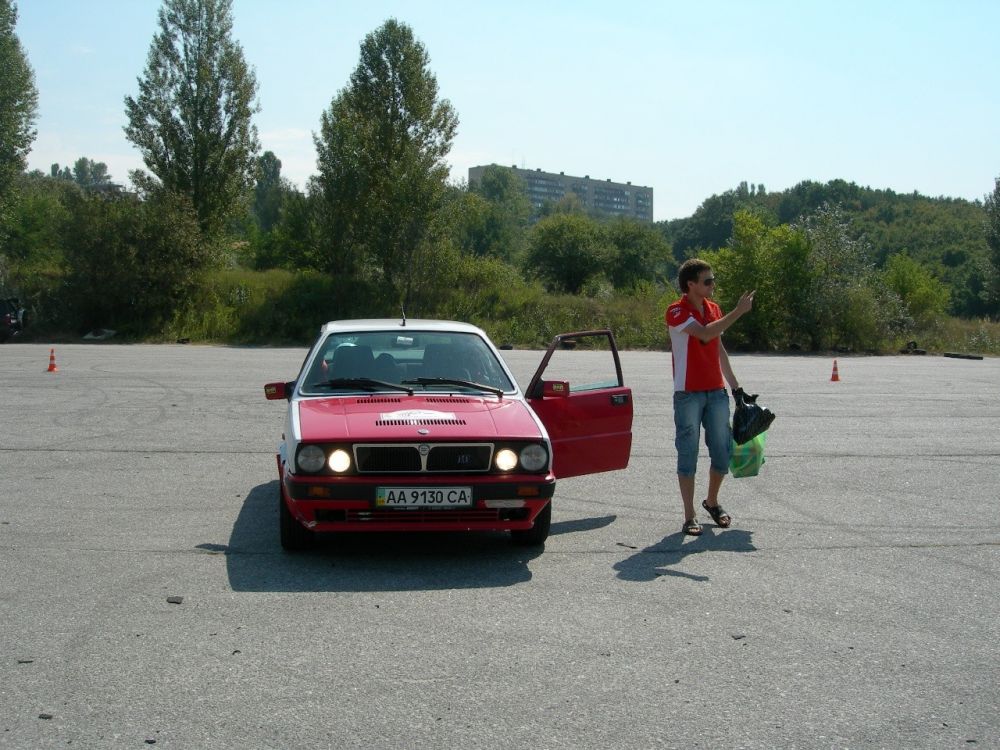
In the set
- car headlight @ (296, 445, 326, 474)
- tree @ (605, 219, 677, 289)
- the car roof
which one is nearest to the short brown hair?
the car roof

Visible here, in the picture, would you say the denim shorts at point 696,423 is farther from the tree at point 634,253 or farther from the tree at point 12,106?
the tree at point 634,253

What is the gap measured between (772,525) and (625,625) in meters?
2.83

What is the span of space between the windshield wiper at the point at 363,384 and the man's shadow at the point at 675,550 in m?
1.93

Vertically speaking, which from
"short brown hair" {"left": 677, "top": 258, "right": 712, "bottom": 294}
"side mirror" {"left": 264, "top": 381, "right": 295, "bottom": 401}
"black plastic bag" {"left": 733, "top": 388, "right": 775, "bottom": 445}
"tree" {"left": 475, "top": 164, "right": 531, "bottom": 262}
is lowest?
"black plastic bag" {"left": 733, "top": 388, "right": 775, "bottom": 445}

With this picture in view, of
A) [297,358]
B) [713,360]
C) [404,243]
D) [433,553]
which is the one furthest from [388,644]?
[404,243]

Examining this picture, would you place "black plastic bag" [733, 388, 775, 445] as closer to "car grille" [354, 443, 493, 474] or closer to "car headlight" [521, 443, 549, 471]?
"car headlight" [521, 443, 549, 471]

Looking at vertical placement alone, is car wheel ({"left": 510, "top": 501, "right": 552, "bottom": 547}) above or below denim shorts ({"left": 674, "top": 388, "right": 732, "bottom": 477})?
below

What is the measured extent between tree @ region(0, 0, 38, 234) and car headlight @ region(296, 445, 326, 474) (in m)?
42.2

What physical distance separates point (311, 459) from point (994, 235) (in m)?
70.2

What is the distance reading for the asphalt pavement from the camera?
3.75 meters

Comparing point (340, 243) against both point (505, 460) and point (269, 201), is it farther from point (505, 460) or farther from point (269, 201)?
point (269, 201)

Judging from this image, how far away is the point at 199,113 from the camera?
42.8 m

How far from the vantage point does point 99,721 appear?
3699 millimetres

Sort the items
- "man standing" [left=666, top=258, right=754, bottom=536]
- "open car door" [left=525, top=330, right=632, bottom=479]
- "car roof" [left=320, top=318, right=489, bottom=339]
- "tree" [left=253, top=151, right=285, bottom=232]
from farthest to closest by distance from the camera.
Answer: "tree" [left=253, top=151, right=285, bottom=232], "car roof" [left=320, top=318, right=489, bottom=339], "open car door" [left=525, top=330, right=632, bottom=479], "man standing" [left=666, top=258, right=754, bottom=536]
